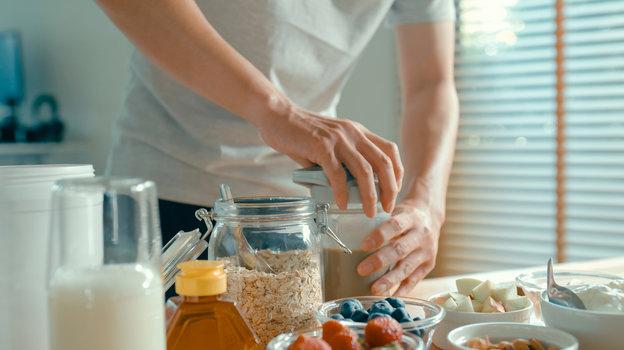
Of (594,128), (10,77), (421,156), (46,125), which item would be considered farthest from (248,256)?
(10,77)

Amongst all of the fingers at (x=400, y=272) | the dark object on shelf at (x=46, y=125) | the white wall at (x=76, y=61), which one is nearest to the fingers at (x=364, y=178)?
the fingers at (x=400, y=272)

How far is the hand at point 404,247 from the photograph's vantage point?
85cm

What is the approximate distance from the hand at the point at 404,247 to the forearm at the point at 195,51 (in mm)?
245

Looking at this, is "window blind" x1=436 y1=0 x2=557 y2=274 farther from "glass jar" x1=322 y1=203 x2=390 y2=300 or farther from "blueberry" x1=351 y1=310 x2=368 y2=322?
"blueberry" x1=351 y1=310 x2=368 y2=322

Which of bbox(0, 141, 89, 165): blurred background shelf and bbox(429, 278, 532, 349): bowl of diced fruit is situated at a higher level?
bbox(0, 141, 89, 165): blurred background shelf

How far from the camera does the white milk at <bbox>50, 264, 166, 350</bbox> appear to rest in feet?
1.53

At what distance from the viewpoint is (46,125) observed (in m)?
3.30

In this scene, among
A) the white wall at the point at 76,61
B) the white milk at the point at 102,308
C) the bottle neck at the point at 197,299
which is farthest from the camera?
the white wall at the point at 76,61

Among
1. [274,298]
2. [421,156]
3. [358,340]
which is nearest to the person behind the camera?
[358,340]

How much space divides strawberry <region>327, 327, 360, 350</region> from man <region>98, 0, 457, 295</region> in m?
0.29

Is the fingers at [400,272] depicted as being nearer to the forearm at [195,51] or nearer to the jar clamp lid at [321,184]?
the jar clamp lid at [321,184]

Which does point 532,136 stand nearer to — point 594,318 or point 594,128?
point 594,128

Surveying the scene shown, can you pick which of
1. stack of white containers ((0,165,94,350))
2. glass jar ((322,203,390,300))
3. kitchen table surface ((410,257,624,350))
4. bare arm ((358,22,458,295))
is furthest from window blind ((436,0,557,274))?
stack of white containers ((0,165,94,350))

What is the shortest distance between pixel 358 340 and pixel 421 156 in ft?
2.61
